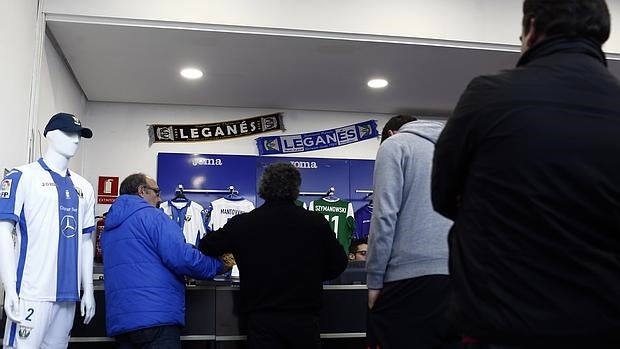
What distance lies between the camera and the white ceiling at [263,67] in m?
4.62

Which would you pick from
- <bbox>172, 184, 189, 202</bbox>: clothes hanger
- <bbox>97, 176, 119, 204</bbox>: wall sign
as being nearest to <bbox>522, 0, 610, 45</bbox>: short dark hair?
<bbox>172, 184, 189, 202</bbox>: clothes hanger

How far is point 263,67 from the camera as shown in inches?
210

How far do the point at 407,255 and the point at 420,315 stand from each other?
0.21 meters

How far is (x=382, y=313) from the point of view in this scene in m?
2.21

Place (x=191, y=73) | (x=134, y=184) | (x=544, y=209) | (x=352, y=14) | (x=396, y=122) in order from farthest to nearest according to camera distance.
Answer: (x=191, y=73), (x=352, y=14), (x=134, y=184), (x=396, y=122), (x=544, y=209)

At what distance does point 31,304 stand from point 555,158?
7.53 ft

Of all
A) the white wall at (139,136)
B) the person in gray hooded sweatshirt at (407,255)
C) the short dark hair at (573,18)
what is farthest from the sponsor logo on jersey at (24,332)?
the white wall at (139,136)

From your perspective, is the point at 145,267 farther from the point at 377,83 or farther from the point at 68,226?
the point at 377,83

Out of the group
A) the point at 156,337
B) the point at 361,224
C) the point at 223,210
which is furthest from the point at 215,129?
the point at 156,337

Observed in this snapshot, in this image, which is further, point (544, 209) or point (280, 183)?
point (280, 183)

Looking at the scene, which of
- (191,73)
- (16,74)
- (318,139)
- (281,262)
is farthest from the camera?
(318,139)

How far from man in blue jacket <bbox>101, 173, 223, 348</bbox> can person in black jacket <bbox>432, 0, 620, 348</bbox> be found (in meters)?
1.90

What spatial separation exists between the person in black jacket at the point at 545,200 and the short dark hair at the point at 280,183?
164 centimetres

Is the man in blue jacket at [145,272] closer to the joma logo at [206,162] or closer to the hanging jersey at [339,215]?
the joma logo at [206,162]
